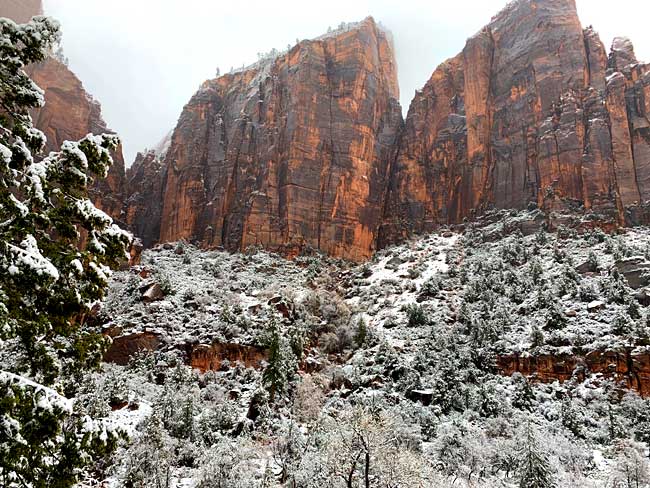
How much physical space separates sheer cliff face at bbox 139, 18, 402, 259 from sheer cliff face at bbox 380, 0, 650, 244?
19.8ft

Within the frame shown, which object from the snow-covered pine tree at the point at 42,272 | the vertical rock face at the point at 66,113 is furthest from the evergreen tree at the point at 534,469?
the vertical rock face at the point at 66,113

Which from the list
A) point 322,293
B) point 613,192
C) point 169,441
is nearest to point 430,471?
point 169,441

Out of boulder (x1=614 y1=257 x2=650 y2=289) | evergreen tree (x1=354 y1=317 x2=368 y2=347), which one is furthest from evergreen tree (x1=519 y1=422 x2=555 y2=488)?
boulder (x1=614 y1=257 x2=650 y2=289)

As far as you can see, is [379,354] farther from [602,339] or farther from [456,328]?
[602,339]

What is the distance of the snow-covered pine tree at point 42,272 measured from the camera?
620 centimetres

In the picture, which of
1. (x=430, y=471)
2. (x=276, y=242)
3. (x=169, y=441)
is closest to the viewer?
(x=430, y=471)

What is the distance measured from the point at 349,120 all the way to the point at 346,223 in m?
16.5

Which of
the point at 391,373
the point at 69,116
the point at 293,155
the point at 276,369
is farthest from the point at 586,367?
the point at 69,116

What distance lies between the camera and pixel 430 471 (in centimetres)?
2384

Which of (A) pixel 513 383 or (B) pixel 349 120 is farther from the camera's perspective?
(B) pixel 349 120

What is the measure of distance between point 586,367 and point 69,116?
2744 inches

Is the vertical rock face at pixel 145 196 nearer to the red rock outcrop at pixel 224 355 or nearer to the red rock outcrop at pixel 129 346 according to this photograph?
the red rock outcrop at pixel 129 346

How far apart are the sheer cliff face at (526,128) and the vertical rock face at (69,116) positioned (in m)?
41.6

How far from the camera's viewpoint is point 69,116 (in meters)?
69.1
